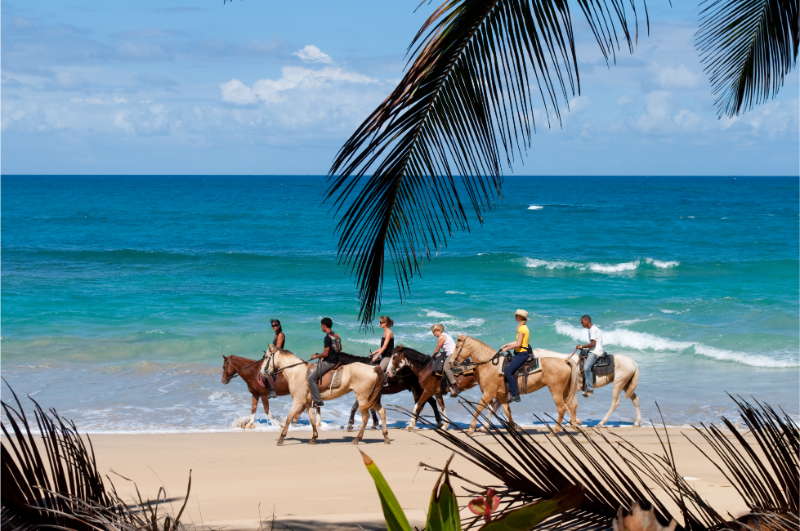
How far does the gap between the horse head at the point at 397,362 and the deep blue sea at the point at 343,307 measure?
2.07 meters

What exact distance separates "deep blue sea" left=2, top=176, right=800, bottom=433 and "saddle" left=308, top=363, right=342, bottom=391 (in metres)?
1.96

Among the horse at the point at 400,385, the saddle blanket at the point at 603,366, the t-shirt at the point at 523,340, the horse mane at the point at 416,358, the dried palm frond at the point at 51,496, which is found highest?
the dried palm frond at the point at 51,496

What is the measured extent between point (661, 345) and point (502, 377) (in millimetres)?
9247

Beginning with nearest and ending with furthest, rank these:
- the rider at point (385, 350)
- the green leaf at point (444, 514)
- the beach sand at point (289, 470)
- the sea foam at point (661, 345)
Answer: the green leaf at point (444, 514) → the beach sand at point (289, 470) → the rider at point (385, 350) → the sea foam at point (661, 345)

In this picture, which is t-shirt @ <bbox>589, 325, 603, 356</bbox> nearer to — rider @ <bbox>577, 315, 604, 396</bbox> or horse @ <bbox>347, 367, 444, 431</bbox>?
rider @ <bbox>577, 315, 604, 396</bbox>

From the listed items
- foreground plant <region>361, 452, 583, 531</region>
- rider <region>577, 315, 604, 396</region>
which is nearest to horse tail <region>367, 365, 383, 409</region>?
rider <region>577, 315, 604, 396</region>

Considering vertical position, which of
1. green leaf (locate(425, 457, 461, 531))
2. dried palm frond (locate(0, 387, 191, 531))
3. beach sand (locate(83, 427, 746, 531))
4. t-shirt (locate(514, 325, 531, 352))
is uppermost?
green leaf (locate(425, 457, 461, 531))

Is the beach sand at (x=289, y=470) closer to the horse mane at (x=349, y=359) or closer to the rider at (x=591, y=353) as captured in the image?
the rider at (x=591, y=353)

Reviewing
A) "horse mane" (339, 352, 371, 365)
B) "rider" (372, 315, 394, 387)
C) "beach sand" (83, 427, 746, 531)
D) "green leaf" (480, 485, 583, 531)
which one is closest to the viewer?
"green leaf" (480, 485, 583, 531)

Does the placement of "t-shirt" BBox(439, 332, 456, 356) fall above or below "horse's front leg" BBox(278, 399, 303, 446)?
above

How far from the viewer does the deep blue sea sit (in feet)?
47.9

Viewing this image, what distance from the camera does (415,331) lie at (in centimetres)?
2088

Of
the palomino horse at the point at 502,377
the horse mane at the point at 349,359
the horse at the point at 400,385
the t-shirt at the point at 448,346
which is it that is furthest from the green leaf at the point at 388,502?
the horse at the point at 400,385

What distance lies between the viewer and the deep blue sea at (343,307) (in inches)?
574
